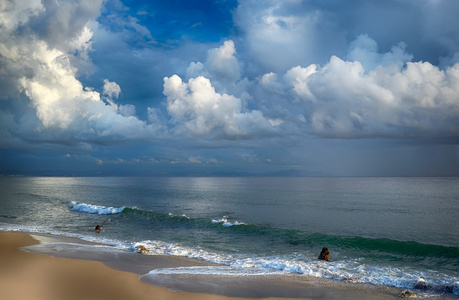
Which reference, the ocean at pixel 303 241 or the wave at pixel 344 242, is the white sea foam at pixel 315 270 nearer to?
the ocean at pixel 303 241

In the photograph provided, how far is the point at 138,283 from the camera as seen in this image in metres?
13.3

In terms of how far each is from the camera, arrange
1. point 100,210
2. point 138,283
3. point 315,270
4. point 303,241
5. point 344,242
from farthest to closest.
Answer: point 100,210 → point 303,241 → point 344,242 → point 315,270 → point 138,283

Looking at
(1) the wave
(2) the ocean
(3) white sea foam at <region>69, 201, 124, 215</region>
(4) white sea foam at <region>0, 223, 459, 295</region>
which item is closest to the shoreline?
(4) white sea foam at <region>0, 223, 459, 295</region>

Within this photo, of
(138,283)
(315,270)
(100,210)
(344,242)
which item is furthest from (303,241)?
(100,210)

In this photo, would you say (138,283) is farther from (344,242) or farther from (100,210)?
(100,210)

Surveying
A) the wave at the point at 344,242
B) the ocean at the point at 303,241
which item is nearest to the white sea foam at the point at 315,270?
the ocean at the point at 303,241

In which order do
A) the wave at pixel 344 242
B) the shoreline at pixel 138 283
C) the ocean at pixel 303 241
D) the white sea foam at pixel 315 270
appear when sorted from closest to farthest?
1. the shoreline at pixel 138 283
2. the white sea foam at pixel 315 270
3. the ocean at pixel 303 241
4. the wave at pixel 344 242

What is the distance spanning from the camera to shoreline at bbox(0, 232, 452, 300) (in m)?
11.8

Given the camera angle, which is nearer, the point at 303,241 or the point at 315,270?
the point at 315,270

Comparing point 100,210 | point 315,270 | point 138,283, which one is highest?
point 138,283

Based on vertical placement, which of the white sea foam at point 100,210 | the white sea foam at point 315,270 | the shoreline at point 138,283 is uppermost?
the shoreline at point 138,283

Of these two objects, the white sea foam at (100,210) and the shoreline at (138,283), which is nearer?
the shoreline at (138,283)

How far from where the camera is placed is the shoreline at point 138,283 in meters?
11.8

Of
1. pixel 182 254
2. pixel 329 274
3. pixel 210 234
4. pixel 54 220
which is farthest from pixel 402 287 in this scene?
pixel 54 220
